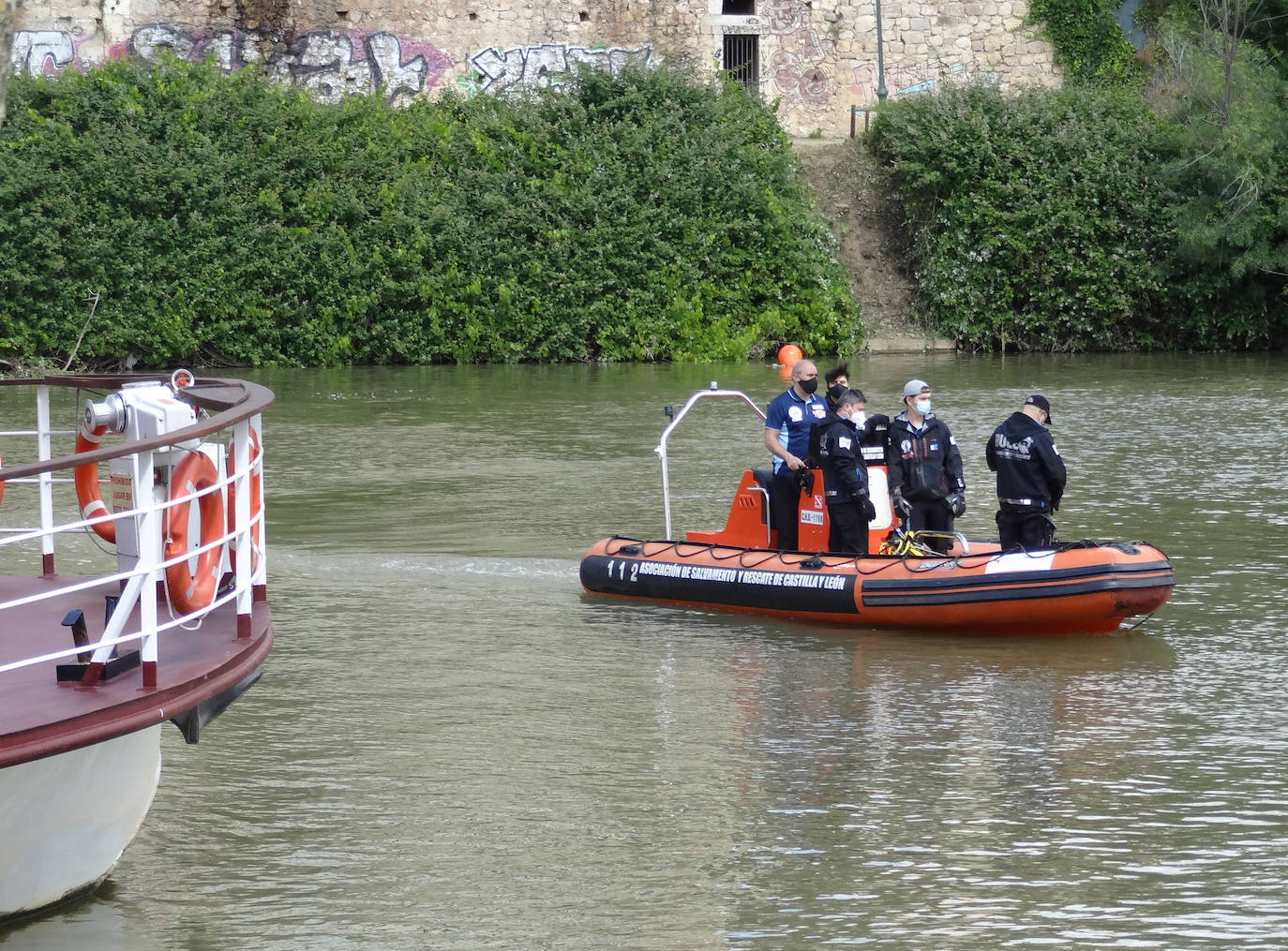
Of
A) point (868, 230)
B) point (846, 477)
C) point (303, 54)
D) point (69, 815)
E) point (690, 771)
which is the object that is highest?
point (303, 54)

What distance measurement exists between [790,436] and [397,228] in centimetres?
2097

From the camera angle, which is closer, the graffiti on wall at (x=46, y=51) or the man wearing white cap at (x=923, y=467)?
the man wearing white cap at (x=923, y=467)

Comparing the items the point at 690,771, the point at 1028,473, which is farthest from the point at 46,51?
the point at 690,771

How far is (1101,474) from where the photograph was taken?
17.4 metres

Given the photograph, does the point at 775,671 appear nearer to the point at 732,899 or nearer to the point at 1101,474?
the point at 732,899

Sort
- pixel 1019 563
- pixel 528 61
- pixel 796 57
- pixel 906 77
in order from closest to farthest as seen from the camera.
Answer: pixel 1019 563 < pixel 528 61 < pixel 796 57 < pixel 906 77

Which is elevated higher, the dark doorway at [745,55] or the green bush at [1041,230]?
the dark doorway at [745,55]

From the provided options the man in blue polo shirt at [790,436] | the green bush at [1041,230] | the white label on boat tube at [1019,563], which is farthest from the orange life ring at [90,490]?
the green bush at [1041,230]

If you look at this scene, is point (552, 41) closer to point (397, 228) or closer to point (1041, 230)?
point (397, 228)

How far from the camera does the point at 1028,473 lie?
1091cm

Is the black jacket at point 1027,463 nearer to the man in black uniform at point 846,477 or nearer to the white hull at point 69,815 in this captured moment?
the man in black uniform at point 846,477

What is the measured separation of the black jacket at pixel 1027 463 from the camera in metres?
10.8

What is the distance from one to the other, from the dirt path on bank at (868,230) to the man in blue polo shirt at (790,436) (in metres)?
22.9

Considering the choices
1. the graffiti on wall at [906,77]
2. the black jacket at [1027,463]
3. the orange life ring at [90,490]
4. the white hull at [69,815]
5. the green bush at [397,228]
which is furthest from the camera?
the graffiti on wall at [906,77]
